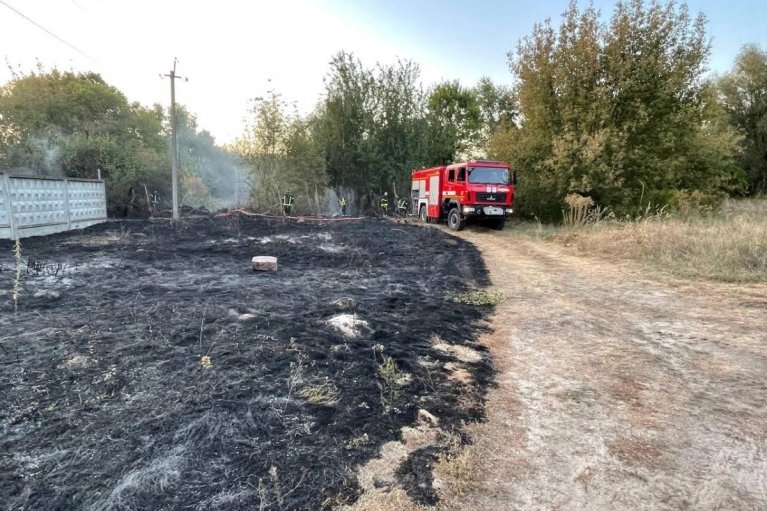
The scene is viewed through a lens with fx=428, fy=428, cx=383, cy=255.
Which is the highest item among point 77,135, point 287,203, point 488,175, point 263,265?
point 77,135

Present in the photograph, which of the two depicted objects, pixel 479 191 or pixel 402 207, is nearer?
pixel 479 191

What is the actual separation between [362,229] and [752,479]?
42.5ft

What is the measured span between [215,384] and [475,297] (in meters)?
3.92

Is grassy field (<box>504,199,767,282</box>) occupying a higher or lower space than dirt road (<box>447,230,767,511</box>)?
higher

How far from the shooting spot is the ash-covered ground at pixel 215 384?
2111 millimetres

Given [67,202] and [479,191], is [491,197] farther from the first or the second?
[67,202]

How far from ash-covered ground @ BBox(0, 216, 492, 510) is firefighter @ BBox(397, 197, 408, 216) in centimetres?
1594

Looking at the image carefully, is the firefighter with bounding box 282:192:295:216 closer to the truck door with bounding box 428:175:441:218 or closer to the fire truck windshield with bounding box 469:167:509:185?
the truck door with bounding box 428:175:441:218

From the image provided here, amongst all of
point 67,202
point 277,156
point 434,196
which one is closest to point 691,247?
point 434,196

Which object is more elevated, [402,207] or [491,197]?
[491,197]

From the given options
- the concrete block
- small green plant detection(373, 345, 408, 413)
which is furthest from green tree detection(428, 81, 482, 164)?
small green plant detection(373, 345, 408, 413)

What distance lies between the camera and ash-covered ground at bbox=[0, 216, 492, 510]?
2111 millimetres

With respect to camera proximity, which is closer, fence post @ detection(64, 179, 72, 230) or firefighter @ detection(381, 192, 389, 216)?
fence post @ detection(64, 179, 72, 230)

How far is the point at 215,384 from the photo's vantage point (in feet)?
9.96
